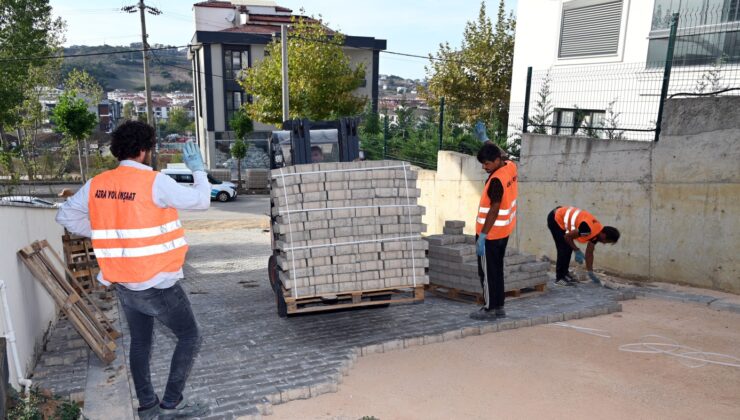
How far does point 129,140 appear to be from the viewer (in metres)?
3.70

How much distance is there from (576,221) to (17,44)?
80.5ft

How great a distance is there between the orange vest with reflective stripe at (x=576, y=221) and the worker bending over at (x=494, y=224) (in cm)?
205

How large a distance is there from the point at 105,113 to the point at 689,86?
9692cm

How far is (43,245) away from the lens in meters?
5.88

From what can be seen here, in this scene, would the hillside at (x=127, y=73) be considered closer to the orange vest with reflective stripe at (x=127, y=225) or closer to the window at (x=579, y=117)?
the window at (x=579, y=117)

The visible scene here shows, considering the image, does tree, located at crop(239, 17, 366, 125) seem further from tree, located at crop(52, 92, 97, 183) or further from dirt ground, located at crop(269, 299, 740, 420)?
dirt ground, located at crop(269, 299, 740, 420)

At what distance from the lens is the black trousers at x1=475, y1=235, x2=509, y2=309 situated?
629cm

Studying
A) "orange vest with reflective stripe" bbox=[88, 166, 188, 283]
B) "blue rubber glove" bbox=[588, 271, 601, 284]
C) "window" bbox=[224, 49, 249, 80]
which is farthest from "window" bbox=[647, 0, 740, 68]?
"window" bbox=[224, 49, 249, 80]

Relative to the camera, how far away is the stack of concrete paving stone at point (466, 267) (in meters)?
7.08

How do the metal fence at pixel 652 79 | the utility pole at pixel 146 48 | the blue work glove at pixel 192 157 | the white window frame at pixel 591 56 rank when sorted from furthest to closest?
the utility pole at pixel 146 48, the white window frame at pixel 591 56, the metal fence at pixel 652 79, the blue work glove at pixel 192 157

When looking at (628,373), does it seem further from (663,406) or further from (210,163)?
(210,163)

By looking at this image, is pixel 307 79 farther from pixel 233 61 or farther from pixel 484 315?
pixel 484 315

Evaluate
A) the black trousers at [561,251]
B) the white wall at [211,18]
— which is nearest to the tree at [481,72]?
the black trousers at [561,251]

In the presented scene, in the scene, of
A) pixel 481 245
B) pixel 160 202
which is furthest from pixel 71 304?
pixel 481 245
